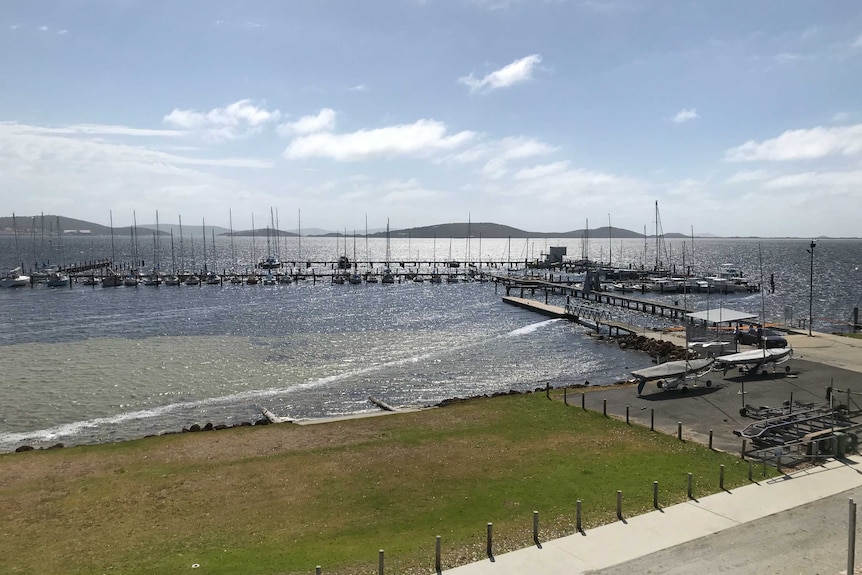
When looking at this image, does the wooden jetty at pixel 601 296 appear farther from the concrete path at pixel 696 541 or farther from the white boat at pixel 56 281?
the white boat at pixel 56 281

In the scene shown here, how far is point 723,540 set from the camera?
15.5m

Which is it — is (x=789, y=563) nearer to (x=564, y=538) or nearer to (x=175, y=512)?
(x=564, y=538)

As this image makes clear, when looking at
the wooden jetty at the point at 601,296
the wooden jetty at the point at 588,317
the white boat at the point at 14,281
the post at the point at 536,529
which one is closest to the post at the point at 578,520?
the post at the point at 536,529

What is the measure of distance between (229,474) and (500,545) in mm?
12110

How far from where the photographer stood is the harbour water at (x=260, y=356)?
1502 inches

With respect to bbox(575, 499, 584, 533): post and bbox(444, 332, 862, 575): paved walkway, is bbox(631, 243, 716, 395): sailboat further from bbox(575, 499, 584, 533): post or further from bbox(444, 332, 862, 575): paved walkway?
bbox(575, 499, 584, 533): post

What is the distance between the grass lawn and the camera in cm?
1627

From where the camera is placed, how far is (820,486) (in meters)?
19.2

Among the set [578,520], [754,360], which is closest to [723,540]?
[578,520]

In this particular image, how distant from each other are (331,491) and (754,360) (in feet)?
93.4

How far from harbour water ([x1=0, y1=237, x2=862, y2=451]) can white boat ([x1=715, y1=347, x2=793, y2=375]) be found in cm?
907

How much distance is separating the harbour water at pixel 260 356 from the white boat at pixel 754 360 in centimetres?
907

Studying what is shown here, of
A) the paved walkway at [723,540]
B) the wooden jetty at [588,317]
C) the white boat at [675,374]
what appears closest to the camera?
the paved walkway at [723,540]

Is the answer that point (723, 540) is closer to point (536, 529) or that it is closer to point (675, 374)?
point (536, 529)
